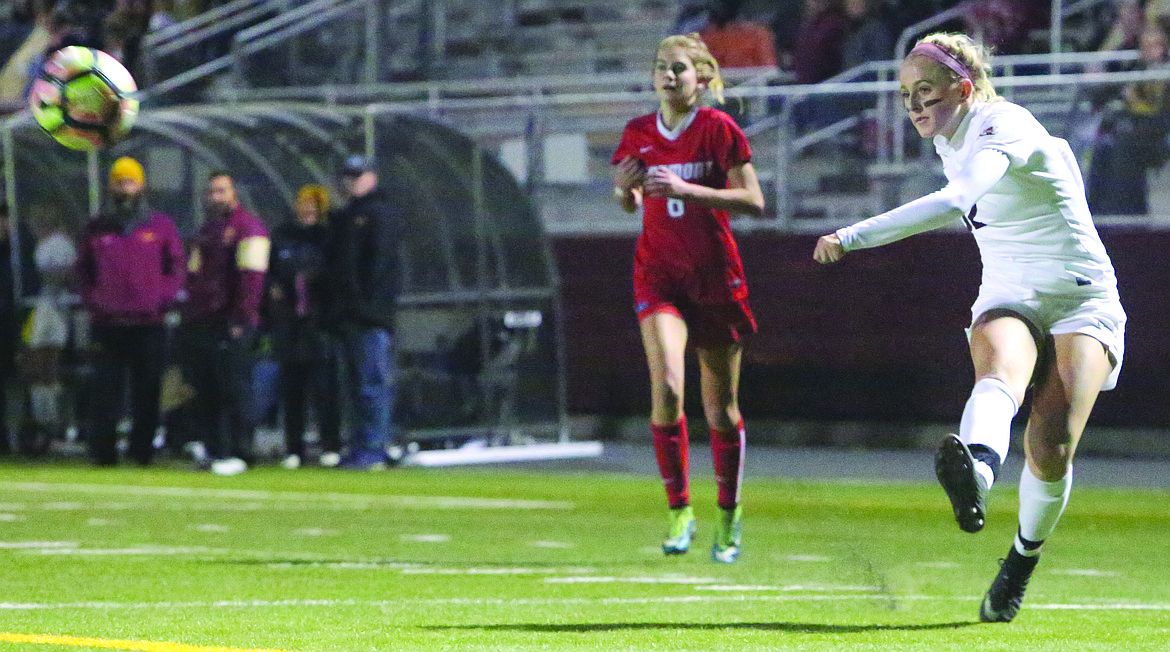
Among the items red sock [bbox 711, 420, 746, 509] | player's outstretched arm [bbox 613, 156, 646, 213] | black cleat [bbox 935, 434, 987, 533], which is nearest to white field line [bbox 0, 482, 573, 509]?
red sock [bbox 711, 420, 746, 509]

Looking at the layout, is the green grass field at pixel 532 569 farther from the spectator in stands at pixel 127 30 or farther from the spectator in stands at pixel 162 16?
the spectator in stands at pixel 162 16

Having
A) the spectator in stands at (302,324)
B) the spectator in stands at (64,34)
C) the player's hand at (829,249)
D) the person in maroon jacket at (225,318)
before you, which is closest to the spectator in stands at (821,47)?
the spectator in stands at (302,324)

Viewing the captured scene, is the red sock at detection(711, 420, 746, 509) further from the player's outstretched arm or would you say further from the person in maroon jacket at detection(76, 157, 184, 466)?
the person in maroon jacket at detection(76, 157, 184, 466)

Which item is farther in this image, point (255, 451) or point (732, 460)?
point (255, 451)

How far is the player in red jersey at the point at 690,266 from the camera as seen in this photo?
945 centimetres

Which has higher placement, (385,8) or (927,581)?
(385,8)

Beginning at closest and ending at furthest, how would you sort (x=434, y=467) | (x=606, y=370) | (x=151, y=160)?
(x=434, y=467) < (x=151, y=160) < (x=606, y=370)

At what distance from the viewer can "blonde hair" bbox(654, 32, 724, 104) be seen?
30.8 feet

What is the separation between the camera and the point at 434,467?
53.9 ft

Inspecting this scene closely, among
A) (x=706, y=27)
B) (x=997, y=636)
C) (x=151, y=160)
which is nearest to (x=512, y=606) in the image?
(x=997, y=636)

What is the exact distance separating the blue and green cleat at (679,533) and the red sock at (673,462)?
0.14 feet

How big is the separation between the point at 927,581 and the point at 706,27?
41.8 feet

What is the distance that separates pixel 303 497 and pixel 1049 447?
7.69 meters

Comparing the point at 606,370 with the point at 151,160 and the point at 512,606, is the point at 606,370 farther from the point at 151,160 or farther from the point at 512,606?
the point at 512,606
